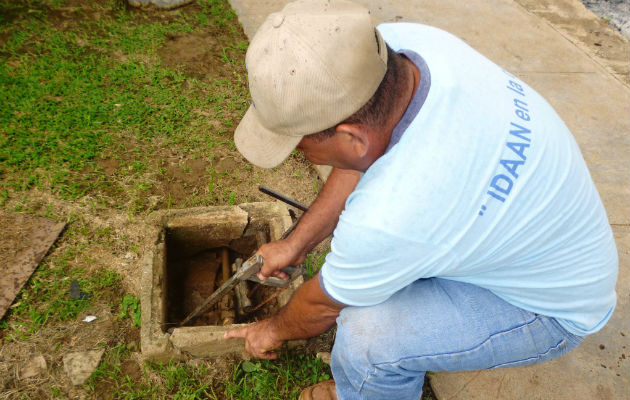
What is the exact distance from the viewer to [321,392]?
1970 mm

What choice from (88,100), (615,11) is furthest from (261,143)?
(615,11)

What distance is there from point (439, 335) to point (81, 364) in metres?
1.64

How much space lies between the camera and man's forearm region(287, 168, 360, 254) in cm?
201

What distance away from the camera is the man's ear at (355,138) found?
1310 mm

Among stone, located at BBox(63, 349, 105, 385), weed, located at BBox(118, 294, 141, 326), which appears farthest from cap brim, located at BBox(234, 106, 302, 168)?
stone, located at BBox(63, 349, 105, 385)

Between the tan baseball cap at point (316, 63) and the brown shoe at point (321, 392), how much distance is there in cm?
123

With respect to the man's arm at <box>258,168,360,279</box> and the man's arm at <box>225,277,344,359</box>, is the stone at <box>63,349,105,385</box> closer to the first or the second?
the man's arm at <box>225,277,344,359</box>

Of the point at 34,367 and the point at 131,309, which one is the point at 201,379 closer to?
the point at 131,309

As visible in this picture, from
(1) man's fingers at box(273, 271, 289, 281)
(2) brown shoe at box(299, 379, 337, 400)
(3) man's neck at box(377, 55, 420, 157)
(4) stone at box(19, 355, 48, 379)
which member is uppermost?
(3) man's neck at box(377, 55, 420, 157)

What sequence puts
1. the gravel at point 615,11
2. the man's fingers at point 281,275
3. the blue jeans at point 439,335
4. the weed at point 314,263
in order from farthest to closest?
1. the gravel at point 615,11
2. the weed at point 314,263
3. the man's fingers at point 281,275
4. the blue jeans at point 439,335

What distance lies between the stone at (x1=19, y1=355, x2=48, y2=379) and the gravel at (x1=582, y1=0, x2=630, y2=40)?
18.7 feet

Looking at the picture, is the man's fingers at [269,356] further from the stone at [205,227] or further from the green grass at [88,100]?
the green grass at [88,100]

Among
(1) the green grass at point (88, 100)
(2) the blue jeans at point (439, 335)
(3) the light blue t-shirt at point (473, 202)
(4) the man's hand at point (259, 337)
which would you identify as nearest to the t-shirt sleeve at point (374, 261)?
(3) the light blue t-shirt at point (473, 202)

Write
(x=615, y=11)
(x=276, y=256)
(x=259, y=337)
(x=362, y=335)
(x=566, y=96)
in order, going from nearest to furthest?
(x=362, y=335) < (x=259, y=337) < (x=276, y=256) < (x=566, y=96) < (x=615, y=11)
